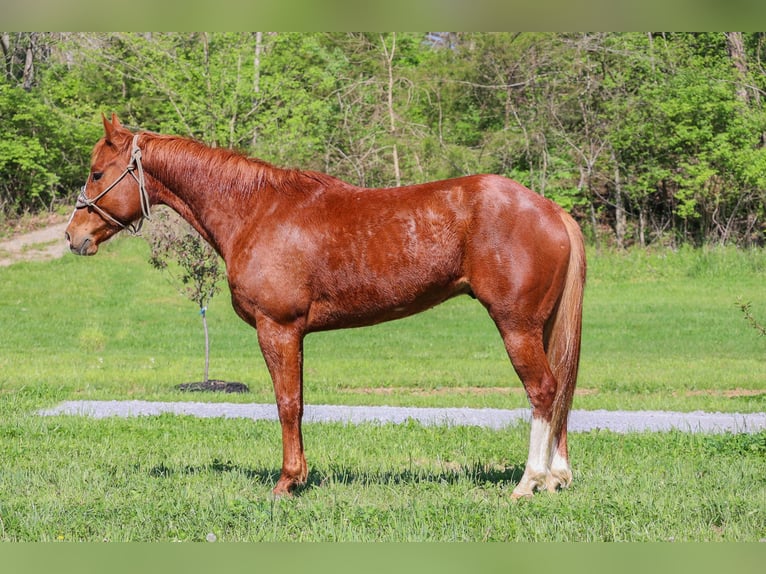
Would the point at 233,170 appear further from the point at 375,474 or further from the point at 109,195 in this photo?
the point at 375,474

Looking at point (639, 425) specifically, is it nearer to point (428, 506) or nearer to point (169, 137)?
point (428, 506)

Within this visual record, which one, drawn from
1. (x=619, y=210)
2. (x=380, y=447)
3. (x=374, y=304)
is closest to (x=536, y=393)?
(x=374, y=304)

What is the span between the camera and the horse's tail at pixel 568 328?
640 cm

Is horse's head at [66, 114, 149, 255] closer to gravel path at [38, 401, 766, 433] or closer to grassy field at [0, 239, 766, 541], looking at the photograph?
grassy field at [0, 239, 766, 541]

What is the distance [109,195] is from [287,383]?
2041 mm

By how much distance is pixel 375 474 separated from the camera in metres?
7.14

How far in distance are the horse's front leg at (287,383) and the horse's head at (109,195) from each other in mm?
1462

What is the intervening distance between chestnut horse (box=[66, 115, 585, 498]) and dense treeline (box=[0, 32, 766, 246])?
57.6 feet

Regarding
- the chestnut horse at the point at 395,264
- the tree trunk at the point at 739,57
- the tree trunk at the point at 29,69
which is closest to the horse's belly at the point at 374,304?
the chestnut horse at the point at 395,264

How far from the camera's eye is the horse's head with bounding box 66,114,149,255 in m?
6.99

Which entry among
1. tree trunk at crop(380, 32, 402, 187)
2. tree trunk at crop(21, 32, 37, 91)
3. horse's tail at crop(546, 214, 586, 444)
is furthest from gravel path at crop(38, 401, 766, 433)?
tree trunk at crop(21, 32, 37, 91)

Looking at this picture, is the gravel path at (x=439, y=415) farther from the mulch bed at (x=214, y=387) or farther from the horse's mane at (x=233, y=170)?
the horse's mane at (x=233, y=170)

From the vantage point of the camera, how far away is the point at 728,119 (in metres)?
26.2

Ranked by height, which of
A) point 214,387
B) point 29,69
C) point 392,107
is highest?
point 29,69
